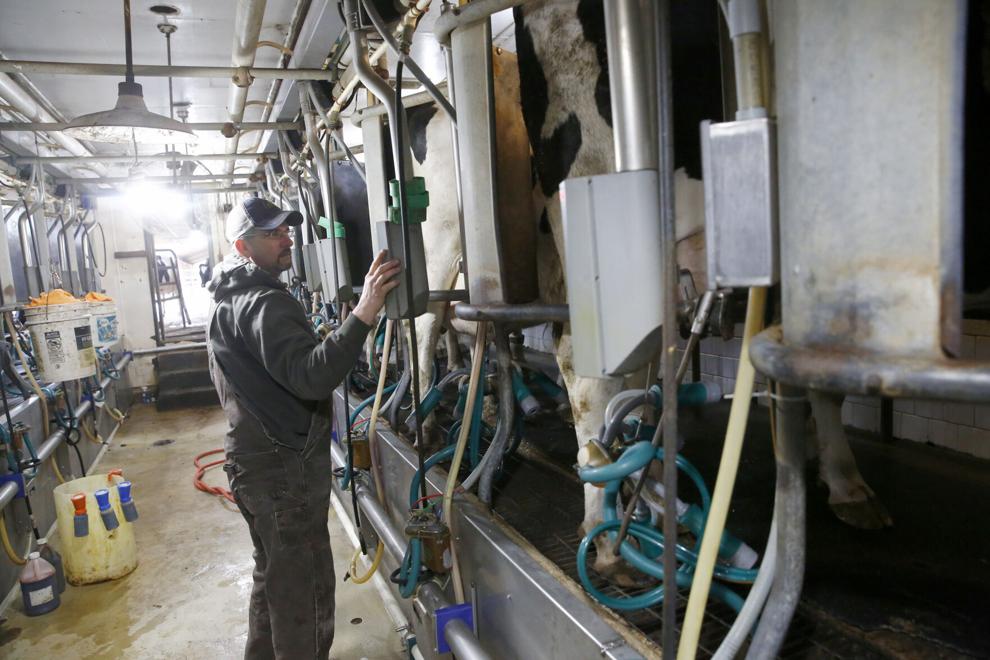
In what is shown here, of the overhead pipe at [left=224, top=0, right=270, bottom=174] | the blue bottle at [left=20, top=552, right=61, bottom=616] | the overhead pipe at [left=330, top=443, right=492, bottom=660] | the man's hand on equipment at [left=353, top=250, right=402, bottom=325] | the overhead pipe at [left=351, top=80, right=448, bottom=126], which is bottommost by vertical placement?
the blue bottle at [left=20, top=552, right=61, bottom=616]

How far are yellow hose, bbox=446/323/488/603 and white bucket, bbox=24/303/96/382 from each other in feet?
11.9

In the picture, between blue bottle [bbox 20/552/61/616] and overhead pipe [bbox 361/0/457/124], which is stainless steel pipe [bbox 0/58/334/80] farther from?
blue bottle [bbox 20/552/61/616]

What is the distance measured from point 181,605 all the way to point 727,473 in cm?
320

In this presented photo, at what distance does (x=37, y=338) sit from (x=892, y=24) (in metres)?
5.11

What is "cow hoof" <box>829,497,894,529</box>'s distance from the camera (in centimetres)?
194

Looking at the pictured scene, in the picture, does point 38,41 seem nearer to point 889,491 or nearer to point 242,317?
point 242,317

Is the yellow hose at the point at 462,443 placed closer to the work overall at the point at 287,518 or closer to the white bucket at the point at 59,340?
the work overall at the point at 287,518

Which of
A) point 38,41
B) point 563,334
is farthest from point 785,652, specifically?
point 38,41

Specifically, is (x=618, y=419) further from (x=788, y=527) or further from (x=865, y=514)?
(x=865, y=514)

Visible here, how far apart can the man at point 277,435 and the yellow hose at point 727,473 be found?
56.0 inches

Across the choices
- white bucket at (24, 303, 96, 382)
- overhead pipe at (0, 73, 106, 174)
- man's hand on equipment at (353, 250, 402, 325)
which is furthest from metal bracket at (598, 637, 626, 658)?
white bucket at (24, 303, 96, 382)

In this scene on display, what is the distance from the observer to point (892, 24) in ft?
1.97

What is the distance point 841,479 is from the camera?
2078mm

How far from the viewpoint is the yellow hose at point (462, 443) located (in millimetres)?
2012
